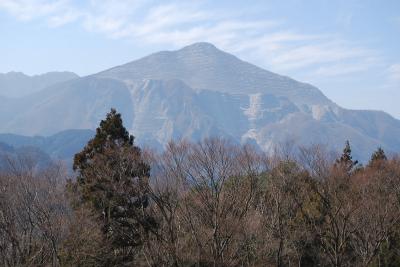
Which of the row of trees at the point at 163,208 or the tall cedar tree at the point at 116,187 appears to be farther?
the tall cedar tree at the point at 116,187

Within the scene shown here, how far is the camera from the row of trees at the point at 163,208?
90.9 feet

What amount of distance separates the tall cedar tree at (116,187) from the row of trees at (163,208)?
0.06m

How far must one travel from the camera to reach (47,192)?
27.8m

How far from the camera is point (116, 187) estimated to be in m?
28.1

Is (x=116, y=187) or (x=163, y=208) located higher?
(x=116, y=187)

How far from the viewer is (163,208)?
91.9ft

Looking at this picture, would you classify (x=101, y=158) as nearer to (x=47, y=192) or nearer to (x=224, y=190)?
(x=47, y=192)

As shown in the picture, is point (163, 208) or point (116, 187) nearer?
point (163, 208)

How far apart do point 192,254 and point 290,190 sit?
381 inches

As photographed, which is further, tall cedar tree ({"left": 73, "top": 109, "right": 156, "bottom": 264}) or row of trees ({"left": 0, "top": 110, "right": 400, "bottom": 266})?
tall cedar tree ({"left": 73, "top": 109, "right": 156, "bottom": 264})

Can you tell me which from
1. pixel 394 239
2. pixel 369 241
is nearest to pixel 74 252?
pixel 369 241

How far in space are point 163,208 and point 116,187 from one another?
9.14 feet

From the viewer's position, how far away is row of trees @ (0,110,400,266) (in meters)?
27.7

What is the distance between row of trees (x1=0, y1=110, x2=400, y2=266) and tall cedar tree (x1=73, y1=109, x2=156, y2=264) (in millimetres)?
60
